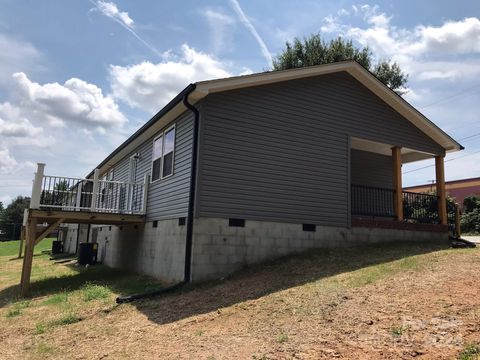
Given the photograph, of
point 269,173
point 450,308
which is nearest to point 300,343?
point 450,308

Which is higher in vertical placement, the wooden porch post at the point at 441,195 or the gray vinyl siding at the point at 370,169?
the gray vinyl siding at the point at 370,169

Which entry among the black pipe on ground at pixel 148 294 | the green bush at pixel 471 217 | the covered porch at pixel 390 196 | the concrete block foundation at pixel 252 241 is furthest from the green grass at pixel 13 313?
the green bush at pixel 471 217

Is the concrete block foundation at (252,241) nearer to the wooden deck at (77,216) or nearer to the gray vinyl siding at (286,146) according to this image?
the gray vinyl siding at (286,146)

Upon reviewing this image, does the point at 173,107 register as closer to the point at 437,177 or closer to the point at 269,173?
the point at 269,173

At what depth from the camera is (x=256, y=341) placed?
18.9 feet

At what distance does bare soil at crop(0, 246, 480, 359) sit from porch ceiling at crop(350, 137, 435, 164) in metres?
4.98

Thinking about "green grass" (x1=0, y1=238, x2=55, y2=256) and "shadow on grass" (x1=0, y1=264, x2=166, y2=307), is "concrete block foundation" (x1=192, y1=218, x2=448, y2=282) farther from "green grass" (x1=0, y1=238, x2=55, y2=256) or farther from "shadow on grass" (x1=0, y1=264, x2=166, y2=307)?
"green grass" (x1=0, y1=238, x2=55, y2=256)

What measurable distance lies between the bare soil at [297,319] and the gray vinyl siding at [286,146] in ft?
7.05

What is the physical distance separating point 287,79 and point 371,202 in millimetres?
5366

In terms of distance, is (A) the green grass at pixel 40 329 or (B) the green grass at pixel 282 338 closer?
(B) the green grass at pixel 282 338

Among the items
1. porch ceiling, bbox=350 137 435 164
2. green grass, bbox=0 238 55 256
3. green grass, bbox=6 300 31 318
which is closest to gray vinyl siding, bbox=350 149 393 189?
porch ceiling, bbox=350 137 435 164

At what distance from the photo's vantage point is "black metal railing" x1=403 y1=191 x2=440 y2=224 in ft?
48.3

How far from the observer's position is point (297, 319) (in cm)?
624

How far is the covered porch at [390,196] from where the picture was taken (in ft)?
44.5
